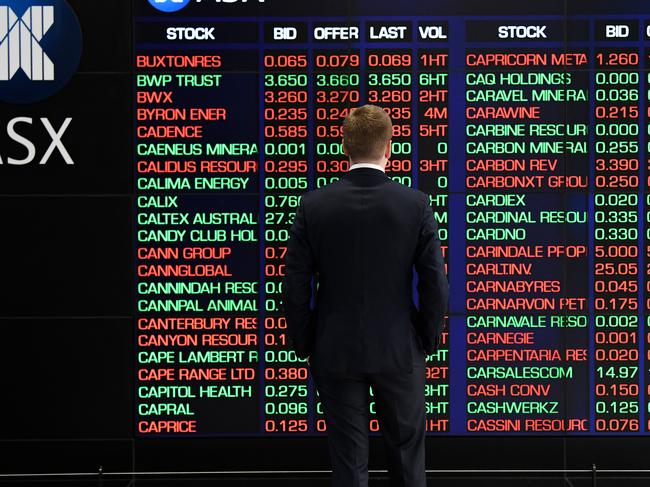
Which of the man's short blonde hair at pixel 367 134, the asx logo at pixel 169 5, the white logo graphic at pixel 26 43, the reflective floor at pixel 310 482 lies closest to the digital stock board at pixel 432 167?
the asx logo at pixel 169 5

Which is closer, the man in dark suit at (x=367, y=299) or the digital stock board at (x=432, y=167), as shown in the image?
the man in dark suit at (x=367, y=299)

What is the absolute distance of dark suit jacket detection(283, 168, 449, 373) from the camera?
2633mm

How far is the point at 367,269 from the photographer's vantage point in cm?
263

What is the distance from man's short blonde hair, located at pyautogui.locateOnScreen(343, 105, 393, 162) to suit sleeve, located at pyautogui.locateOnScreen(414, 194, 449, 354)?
0.84 ft

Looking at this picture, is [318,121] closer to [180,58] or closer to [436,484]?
[180,58]

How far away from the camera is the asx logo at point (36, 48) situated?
4.01 metres

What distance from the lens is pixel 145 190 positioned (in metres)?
4.06

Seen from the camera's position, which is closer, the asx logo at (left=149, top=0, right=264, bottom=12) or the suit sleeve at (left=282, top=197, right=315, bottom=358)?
the suit sleeve at (left=282, top=197, right=315, bottom=358)

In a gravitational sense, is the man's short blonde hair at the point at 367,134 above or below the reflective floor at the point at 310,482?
above

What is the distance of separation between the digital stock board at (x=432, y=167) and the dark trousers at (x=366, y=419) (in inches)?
56.0

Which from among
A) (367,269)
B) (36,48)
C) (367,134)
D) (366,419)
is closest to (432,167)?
(367,134)

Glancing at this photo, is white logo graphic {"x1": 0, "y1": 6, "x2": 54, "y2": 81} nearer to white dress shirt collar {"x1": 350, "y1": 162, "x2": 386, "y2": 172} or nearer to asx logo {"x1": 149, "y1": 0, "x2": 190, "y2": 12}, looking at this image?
asx logo {"x1": 149, "y1": 0, "x2": 190, "y2": 12}

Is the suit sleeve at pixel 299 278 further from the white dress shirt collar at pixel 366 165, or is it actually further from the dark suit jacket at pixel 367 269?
the white dress shirt collar at pixel 366 165

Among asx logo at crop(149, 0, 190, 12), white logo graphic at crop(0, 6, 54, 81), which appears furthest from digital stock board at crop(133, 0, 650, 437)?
white logo graphic at crop(0, 6, 54, 81)
